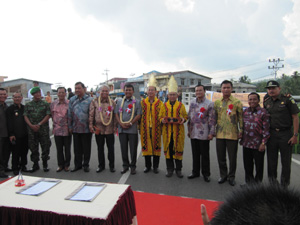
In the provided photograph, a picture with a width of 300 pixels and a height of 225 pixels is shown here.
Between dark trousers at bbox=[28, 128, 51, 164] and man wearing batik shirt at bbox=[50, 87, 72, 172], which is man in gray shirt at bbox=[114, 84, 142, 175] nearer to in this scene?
man wearing batik shirt at bbox=[50, 87, 72, 172]

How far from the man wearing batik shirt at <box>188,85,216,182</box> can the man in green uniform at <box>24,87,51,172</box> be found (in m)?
3.03

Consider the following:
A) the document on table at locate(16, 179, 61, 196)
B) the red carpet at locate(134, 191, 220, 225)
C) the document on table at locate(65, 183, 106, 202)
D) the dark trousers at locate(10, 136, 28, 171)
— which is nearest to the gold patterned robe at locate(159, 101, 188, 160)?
the red carpet at locate(134, 191, 220, 225)

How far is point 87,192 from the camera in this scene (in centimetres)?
197

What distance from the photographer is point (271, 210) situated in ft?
2.63

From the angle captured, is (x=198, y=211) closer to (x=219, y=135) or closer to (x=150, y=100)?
(x=219, y=135)

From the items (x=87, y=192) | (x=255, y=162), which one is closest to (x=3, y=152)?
(x=87, y=192)

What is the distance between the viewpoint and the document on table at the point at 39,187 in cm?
196

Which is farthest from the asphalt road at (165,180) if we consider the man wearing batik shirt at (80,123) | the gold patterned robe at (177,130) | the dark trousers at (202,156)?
the gold patterned robe at (177,130)

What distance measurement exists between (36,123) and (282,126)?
14.8 feet

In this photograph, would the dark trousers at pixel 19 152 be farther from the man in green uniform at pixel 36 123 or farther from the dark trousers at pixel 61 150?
the dark trousers at pixel 61 150

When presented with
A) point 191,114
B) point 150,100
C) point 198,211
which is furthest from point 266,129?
point 150,100

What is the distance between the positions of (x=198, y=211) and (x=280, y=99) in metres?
2.10

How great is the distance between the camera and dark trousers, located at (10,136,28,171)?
430cm

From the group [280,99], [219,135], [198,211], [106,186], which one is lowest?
[198,211]
